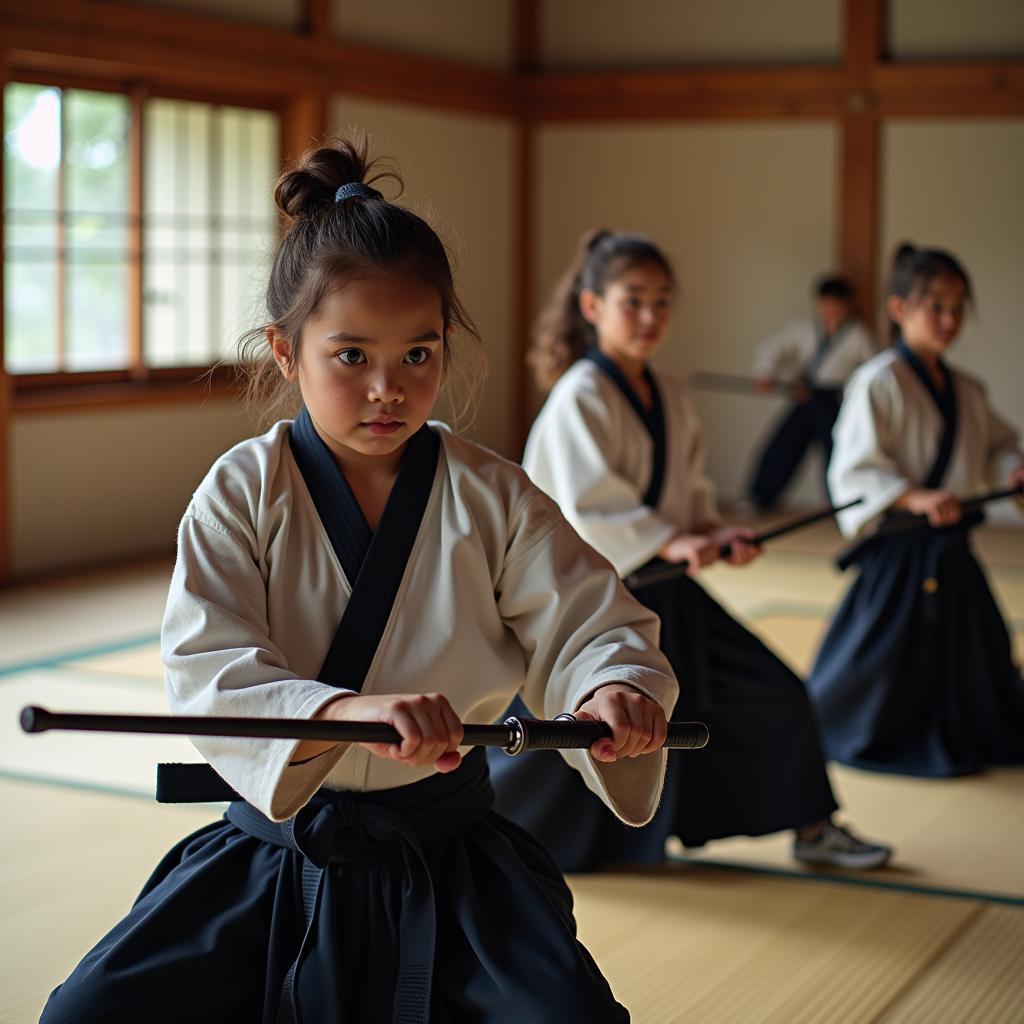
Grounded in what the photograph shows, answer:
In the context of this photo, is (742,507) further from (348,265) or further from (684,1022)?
(348,265)

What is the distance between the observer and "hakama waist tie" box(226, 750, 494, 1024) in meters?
1.78

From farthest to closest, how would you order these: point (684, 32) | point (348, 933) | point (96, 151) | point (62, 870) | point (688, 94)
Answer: point (684, 32)
point (688, 94)
point (96, 151)
point (62, 870)
point (348, 933)

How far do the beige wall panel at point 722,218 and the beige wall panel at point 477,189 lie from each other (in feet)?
1.35

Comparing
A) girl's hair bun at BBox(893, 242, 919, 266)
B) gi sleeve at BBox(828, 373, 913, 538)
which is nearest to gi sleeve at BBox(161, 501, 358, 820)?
gi sleeve at BBox(828, 373, 913, 538)

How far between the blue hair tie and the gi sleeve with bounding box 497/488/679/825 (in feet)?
1.40

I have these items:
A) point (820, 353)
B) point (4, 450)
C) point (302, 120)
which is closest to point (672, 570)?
point (4, 450)

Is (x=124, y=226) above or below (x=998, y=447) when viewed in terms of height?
above

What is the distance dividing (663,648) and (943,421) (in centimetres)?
132

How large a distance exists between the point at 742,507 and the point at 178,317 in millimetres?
3513

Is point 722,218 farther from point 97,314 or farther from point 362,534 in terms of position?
point 362,534

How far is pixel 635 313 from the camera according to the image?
3338 millimetres

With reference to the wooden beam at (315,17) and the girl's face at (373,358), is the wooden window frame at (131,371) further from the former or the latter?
the girl's face at (373,358)

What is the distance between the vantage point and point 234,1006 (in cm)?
181

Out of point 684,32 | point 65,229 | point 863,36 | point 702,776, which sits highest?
point 684,32
